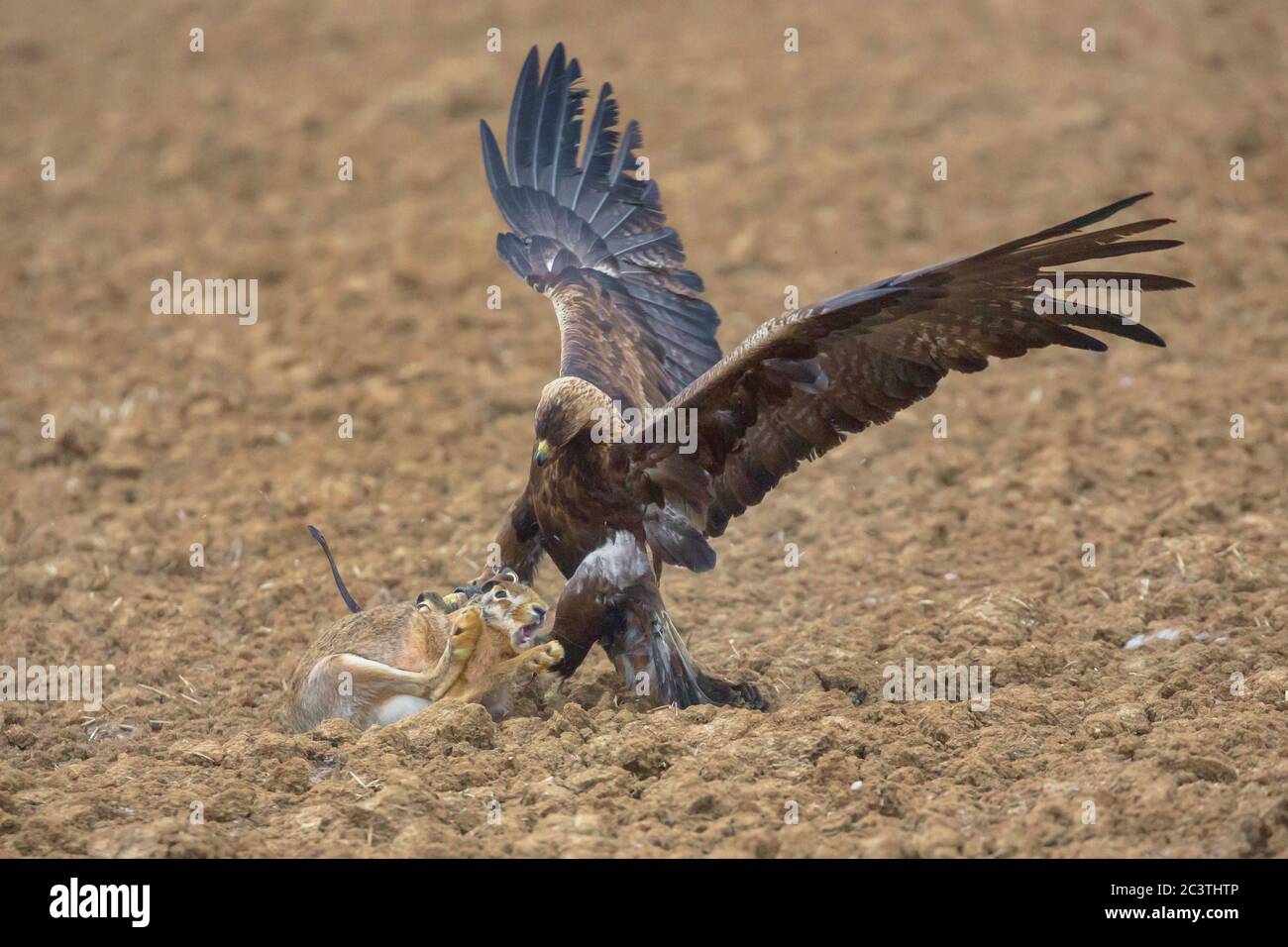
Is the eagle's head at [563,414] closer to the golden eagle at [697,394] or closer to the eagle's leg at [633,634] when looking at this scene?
the golden eagle at [697,394]

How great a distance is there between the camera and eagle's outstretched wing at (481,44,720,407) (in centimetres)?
754

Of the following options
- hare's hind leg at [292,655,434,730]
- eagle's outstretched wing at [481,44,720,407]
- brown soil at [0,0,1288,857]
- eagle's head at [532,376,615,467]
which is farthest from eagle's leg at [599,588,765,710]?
eagle's outstretched wing at [481,44,720,407]

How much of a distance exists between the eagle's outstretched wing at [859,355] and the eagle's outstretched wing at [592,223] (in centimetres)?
138

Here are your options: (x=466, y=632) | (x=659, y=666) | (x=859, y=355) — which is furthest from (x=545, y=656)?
(x=859, y=355)

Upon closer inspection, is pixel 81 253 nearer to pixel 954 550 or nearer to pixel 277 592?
pixel 277 592

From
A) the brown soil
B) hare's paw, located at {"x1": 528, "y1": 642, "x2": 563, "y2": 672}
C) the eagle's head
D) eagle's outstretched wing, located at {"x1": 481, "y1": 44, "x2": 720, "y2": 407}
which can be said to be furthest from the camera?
eagle's outstretched wing, located at {"x1": 481, "y1": 44, "x2": 720, "y2": 407}

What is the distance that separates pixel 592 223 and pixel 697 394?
2.36 m

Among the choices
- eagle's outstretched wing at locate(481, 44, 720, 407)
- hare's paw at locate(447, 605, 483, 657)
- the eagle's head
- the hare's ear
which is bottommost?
hare's paw at locate(447, 605, 483, 657)

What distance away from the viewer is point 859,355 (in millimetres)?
5828

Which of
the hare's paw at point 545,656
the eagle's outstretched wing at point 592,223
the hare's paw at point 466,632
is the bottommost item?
the hare's paw at point 545,656

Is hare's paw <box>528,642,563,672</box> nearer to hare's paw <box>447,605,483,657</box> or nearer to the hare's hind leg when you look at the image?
hare's paw <box>447,605,483,657</box>

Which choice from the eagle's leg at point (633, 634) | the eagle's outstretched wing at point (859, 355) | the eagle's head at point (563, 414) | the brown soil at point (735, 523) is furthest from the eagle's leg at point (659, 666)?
the eagle's head at point (563, 414)

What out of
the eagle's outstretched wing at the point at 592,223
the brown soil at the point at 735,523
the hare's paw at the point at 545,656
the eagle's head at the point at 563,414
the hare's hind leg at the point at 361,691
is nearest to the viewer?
the brown soil at the point at 735,523

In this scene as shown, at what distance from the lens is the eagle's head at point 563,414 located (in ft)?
19.9
